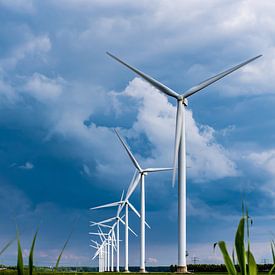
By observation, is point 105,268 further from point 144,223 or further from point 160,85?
point 160,85

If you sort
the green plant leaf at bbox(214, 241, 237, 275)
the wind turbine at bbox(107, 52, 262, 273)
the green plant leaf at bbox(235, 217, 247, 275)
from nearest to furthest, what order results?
the green plant leaf at bbox(235, 217, 247, 275)
the green plant leaf at bbox(214, 241, 237, 275)
the wind turbine at bbox(107, 52, 262, 273)

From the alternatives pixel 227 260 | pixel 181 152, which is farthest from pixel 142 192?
pixel 227 260

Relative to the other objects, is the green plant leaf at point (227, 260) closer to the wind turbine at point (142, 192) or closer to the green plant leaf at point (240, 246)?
the green plant leaf at point (240, 246)

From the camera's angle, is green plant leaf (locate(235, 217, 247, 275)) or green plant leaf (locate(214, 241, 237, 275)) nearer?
green plant leaf (locate(235, 217, 247, 275))

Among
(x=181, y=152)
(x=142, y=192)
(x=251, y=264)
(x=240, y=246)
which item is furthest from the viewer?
(x=142, y=192)

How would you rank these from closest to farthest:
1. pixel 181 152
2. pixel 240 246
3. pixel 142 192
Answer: pixel 240 246, pixel 181 152, pixel 142 192

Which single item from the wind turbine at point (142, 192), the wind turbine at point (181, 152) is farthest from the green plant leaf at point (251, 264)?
the wind turbine at point (142, 192)

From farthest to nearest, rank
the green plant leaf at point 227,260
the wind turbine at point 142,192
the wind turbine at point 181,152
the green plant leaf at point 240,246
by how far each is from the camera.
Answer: the wind turbine at point 142,192 → the wind turbine at point 181,152 → the green plant leaf at point 227,260 → the green plant leaf at point 240,246

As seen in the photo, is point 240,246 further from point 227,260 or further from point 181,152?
point 181,152

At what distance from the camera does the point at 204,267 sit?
108 metres

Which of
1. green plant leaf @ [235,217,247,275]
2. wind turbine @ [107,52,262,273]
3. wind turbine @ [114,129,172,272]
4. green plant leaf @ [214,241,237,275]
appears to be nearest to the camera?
green plant leaf @ [235,217,247,275]

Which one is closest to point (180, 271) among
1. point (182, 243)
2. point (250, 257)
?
point (182, 243)

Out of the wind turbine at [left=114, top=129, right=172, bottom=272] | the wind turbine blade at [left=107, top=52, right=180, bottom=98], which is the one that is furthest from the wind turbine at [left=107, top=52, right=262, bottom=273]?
the wind turbine at [left=114, top=129, right=172, bottom=272]

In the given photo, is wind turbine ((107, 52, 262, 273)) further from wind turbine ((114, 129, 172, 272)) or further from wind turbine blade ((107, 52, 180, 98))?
wind turbine ((114, 129, 172, 272))
